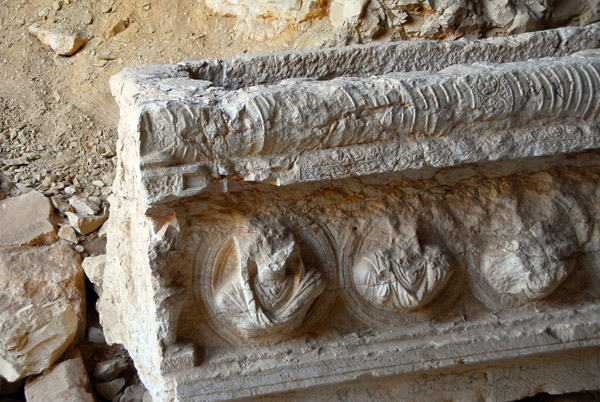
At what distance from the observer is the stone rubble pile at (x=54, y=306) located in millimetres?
2574

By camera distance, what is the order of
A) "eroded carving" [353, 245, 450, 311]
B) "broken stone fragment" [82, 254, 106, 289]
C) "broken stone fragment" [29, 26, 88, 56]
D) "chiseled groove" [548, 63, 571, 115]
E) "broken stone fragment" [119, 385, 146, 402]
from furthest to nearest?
"broken stone fragment" [29, 26, 88, 56], "broken stone fragment" [82, 254, 106, 289], "broken stone fragment" [119, 385, 146, 402], "eroded carving" [353, 245, 450, 311], "chiseled groove" [548, 63, 571, 115]

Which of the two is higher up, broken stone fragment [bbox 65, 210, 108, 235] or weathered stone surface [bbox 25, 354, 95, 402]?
broken stone fragment [bbox 65, 210, 108, 235]

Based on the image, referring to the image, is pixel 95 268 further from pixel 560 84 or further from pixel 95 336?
pixel 560 84

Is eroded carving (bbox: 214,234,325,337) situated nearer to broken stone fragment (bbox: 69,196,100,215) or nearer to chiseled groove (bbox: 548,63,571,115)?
chiseled groove (bbox: 548,63,571,115)

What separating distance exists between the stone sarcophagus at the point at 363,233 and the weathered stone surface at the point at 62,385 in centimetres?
47

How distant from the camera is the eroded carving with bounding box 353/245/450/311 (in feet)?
6.46

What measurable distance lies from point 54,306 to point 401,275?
5.63 ft

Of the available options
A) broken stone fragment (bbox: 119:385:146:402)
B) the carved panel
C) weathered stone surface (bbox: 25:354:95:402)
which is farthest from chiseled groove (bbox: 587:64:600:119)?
weathered stone surface (bbox: 25:354:95:402)

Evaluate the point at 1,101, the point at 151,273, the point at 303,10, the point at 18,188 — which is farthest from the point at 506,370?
the point at 1,101

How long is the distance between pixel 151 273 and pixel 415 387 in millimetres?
1114

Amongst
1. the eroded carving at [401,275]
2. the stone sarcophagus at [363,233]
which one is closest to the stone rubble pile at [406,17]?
the stone sarcophagus at [363,233]

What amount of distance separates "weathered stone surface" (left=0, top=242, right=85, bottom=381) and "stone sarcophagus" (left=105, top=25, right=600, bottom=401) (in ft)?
1.72

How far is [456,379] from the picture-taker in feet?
7.19

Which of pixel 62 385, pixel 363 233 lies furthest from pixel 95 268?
pixel 363 233
